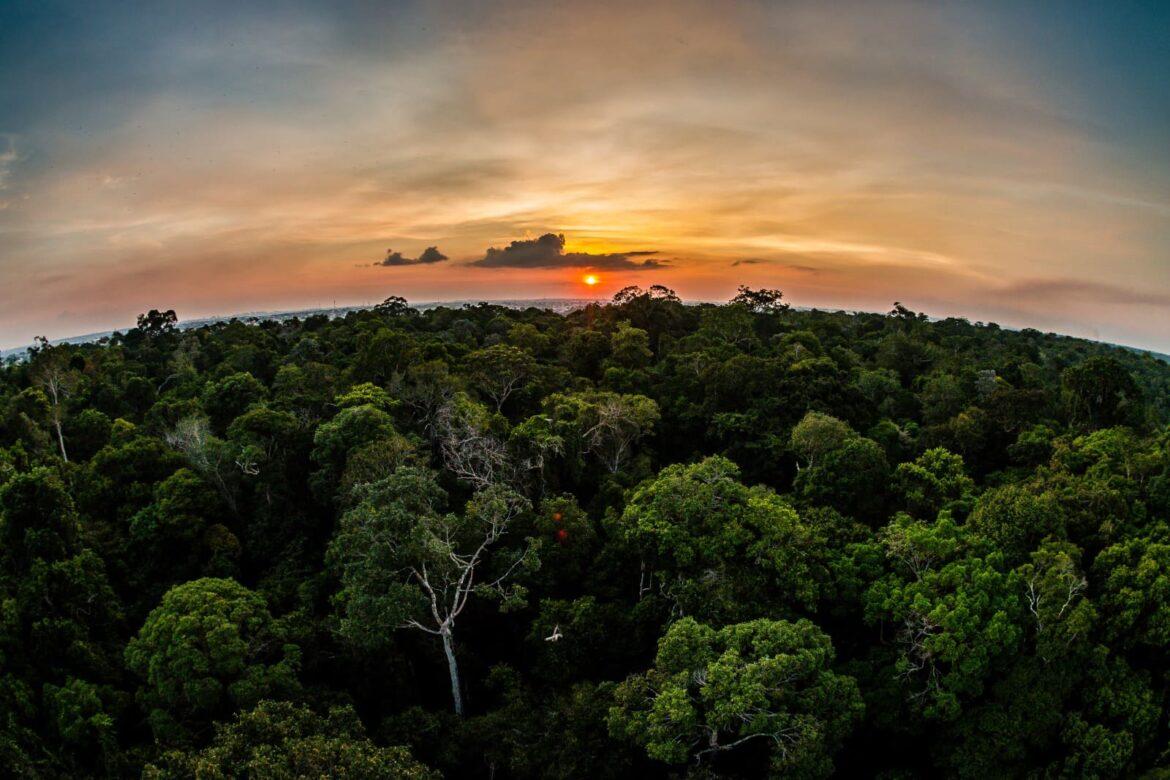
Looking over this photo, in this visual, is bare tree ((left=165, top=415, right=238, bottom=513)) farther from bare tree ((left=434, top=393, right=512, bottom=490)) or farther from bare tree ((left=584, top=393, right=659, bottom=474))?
bare tree ((left=584, top=393, right=659, bottom=474))

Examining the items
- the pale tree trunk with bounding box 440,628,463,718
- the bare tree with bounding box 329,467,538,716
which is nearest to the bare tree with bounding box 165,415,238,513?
the bare tree with bounding box 329,467,538,716

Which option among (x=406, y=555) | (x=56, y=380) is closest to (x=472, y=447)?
(x=406, y=555)

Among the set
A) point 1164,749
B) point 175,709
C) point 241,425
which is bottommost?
point 1164,749

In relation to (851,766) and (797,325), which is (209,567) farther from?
(797,325)

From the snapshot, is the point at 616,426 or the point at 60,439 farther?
the point at 60,439

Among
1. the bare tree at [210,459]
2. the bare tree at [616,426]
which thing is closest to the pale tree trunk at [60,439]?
the bare tree at [210,459]

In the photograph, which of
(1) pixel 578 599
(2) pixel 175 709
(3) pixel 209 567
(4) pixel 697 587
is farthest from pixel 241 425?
(4) pixel 697 587

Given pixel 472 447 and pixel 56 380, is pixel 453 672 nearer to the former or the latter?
pixel 472 447

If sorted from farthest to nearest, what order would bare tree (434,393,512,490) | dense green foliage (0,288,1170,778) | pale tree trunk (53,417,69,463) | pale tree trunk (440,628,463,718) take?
pale tree trunk (53,417,69,463) < bare tree (434,393,512,490) < pale tree trunk (440,628,463,718) < dense green foliage (0,288,1170,778)
